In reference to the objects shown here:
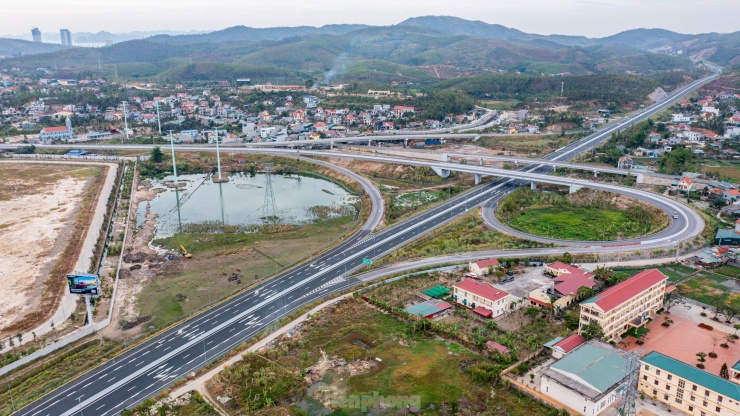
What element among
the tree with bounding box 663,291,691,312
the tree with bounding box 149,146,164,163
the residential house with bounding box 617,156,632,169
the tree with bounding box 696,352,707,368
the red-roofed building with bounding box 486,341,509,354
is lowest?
the red-roofed building with bounding box 486,341,509,354

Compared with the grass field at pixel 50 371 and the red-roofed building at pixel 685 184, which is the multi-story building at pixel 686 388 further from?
the red-roofed building at pixel 685 184

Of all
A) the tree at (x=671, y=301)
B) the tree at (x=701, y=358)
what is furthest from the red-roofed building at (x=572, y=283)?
the tree at (x=701, y=358)

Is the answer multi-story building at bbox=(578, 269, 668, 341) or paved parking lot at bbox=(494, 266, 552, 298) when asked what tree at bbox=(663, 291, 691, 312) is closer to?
multi-story building at bbox=(578, 269, 668, 341)

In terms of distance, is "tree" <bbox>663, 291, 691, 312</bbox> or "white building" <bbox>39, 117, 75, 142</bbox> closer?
"tree" <bbox>663, 291, 691, 312</bbox>

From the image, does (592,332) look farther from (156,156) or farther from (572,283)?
(156,156)

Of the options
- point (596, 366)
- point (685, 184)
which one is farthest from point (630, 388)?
point (685, 184)

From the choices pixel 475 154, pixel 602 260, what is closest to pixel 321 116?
pixel 475 154

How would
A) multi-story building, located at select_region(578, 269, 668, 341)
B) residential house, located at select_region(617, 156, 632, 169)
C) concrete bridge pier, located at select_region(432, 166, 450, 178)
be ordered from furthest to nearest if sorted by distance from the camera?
concrete bridge pier, located at select_region(432, 166, 450, 178) → residential house, located at select_region(617, 156, 632, 169) → multi-story building, located at select_region(578, 269, 668, 341)

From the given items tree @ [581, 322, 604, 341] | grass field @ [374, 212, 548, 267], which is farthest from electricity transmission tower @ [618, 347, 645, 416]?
grass field @ [374, 212, 548, 267]

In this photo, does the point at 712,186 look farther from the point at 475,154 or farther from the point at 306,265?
the point at 306,265
